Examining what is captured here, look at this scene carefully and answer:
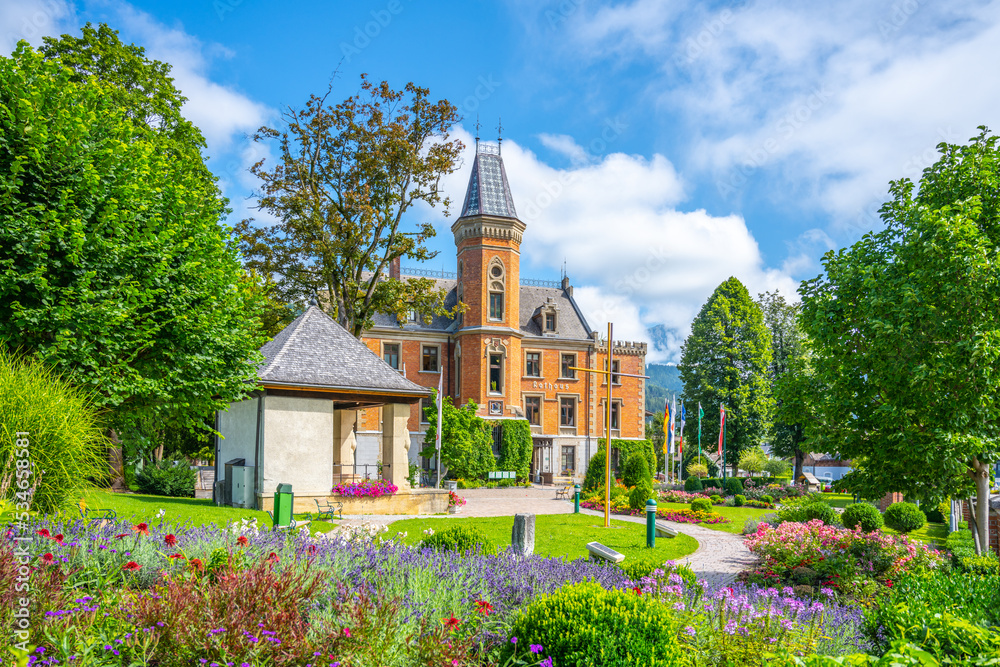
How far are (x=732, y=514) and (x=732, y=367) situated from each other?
18.3 m

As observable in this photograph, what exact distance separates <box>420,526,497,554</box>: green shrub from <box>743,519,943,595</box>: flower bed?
17.6 feet

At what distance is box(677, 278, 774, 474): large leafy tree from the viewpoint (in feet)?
135

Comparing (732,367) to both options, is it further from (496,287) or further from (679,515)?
(679,515)

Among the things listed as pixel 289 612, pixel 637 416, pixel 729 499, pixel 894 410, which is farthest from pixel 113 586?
pixel 637 416

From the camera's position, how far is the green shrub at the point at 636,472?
27070mm

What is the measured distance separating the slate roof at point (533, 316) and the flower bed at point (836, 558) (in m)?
30.6

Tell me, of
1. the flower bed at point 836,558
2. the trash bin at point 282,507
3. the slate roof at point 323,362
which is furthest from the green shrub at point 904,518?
the trash bin at point 282,507

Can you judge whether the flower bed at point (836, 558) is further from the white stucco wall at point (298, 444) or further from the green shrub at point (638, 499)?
the white stucco wall at point (298, 444)

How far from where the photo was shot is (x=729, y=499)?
30.7 m

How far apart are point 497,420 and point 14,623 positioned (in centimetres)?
3438

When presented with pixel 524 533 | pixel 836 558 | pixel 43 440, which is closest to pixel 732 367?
pixel 836 558

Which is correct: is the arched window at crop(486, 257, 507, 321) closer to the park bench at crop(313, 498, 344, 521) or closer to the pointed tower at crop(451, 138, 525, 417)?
the pointed tower at crop(451, 138, 525, 417)

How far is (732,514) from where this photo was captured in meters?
25.7

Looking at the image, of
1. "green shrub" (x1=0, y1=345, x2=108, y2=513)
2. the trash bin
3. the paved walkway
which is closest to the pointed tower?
the paved walkway
